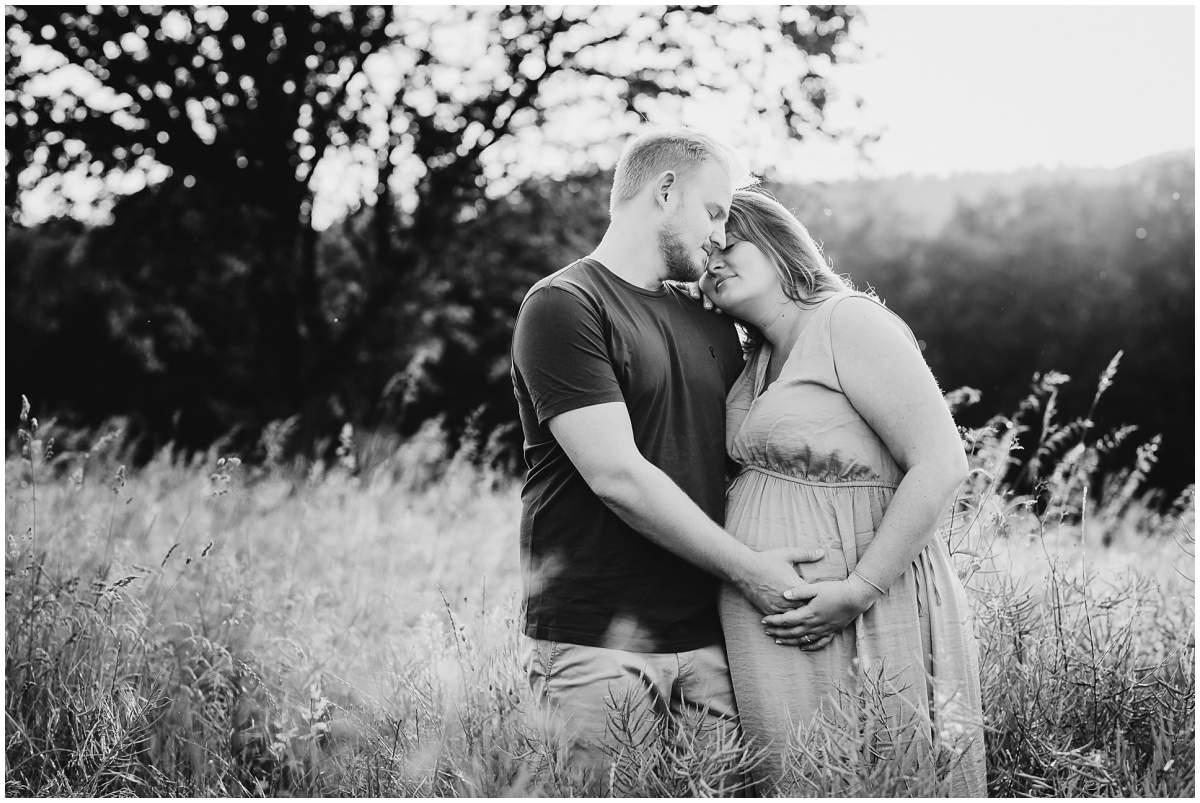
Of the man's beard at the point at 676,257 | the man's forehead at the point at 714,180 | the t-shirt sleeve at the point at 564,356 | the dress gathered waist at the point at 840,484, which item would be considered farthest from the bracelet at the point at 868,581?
the man's forehead at the point at 714,180

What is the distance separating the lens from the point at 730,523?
2.39m

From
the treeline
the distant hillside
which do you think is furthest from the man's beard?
the distant hillside

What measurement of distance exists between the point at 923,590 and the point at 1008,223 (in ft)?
42.3

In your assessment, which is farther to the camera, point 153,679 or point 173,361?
point 173,361

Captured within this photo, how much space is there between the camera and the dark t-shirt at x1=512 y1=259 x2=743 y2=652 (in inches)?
87.7

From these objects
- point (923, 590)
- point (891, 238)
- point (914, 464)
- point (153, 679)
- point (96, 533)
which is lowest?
point (153, 679)

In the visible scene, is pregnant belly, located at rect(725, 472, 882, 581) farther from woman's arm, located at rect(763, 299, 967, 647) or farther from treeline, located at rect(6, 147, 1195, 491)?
→ treeline, located at rect(6, 147, 1195, 491)

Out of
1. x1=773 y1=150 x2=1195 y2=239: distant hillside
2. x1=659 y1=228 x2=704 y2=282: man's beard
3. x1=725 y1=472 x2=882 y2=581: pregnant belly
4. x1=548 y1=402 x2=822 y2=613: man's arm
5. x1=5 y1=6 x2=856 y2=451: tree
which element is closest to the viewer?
x1=548 y1=402 x2=822 y2=613: man's arm

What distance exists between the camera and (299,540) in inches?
186

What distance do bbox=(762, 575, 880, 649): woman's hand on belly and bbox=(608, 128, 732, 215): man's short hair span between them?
1146 millimetres

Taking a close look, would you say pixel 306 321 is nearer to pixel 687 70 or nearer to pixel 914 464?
pixel 687 70

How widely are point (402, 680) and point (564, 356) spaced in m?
1.39

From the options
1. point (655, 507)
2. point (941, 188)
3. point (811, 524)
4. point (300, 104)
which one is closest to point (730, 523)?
point (811, 524)

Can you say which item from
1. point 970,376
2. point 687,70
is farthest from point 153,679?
point 970,376
